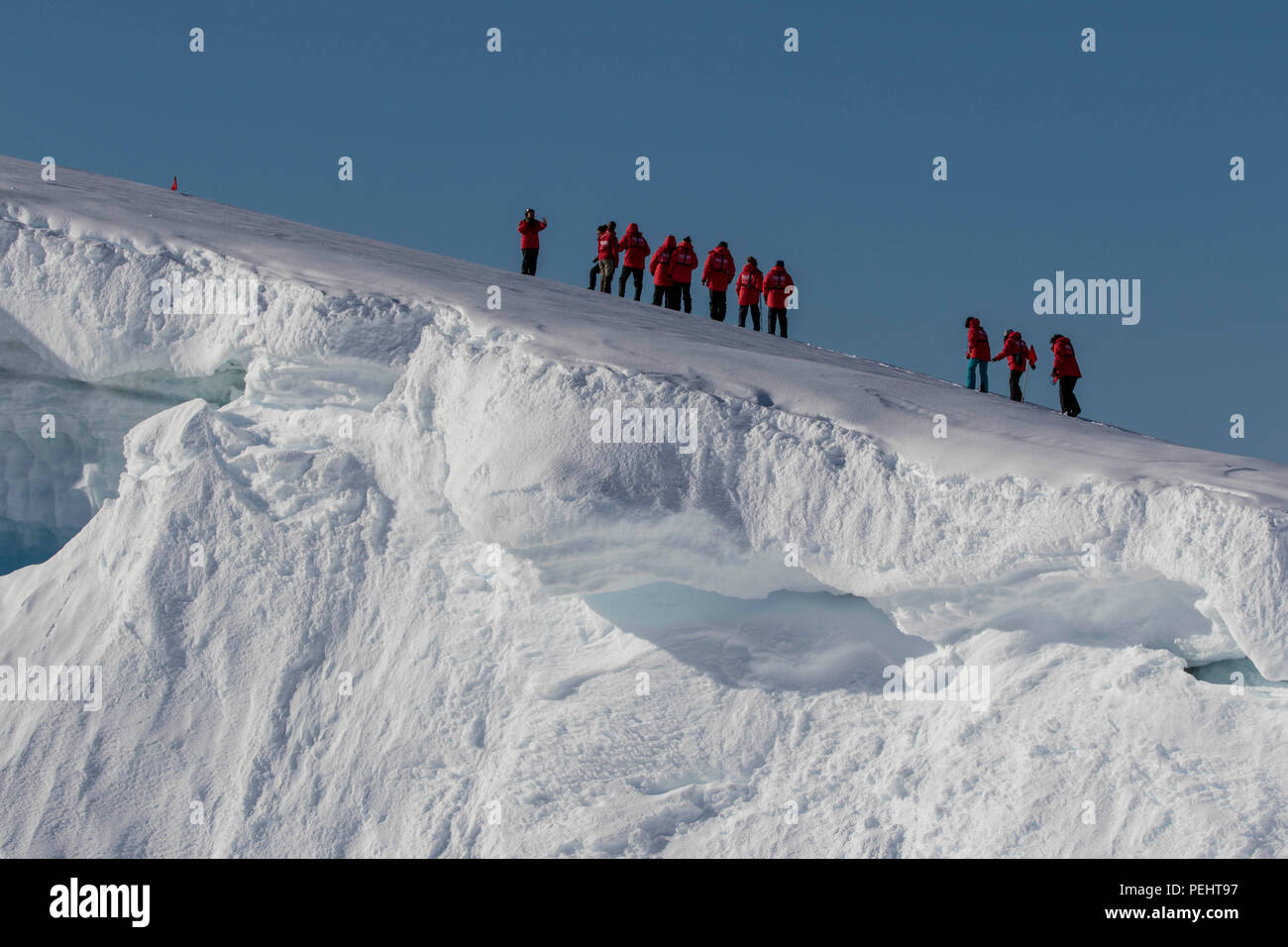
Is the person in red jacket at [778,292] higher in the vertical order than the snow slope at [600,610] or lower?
higher

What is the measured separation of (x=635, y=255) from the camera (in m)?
17.1

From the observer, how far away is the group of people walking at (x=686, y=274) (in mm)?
16781

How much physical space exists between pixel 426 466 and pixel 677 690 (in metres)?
2.57

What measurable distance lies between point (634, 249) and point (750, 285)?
5.28ft

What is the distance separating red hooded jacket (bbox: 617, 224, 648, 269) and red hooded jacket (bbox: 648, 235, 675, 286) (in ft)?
0.59

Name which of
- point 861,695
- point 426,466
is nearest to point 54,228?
point 426,466

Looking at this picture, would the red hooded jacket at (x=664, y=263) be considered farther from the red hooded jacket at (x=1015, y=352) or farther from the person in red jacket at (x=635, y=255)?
the red hooded jacket at (x=1015, y=352)

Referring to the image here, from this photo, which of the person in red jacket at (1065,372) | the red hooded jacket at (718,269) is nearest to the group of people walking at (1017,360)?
the person in red jacket at (1065,372)

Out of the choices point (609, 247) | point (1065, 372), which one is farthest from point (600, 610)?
point (609, 247)

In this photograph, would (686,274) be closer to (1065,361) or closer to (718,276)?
(718,276)

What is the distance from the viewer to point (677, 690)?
28.7 feet

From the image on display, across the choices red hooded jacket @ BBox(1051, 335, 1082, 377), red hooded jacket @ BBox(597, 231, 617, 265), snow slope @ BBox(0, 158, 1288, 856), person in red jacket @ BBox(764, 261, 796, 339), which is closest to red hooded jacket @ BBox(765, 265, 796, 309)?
person in red jacket @ BBox(764, 261, 796, 339)

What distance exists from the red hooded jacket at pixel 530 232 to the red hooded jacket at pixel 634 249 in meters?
1.12
